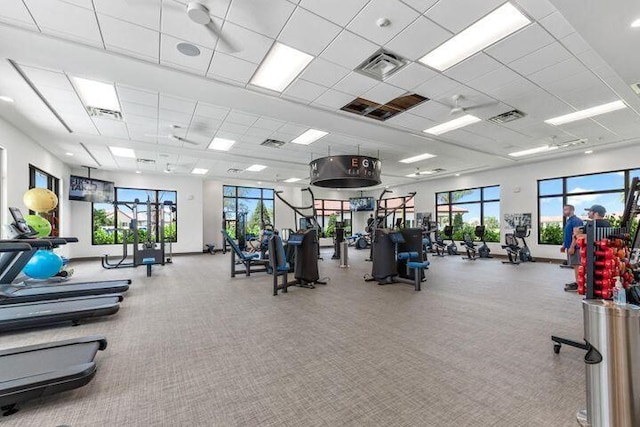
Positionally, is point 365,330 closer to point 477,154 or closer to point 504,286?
point 504,286

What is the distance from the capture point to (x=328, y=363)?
2.61 metres

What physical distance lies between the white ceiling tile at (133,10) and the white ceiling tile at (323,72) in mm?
1885

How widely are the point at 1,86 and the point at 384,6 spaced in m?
5.70

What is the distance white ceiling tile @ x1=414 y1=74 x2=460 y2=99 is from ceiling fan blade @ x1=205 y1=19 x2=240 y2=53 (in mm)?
2867

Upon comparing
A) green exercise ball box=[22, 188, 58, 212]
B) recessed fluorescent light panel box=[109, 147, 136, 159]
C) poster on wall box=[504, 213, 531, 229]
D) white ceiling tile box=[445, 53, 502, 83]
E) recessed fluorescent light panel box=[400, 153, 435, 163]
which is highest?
white ceiling tile box=[445, 53, 502, 83]

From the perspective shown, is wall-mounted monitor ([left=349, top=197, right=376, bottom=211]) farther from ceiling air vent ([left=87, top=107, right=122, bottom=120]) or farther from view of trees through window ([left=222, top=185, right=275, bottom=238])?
ceiling air vent ([left=87, top=107, right=122, bottom=120])

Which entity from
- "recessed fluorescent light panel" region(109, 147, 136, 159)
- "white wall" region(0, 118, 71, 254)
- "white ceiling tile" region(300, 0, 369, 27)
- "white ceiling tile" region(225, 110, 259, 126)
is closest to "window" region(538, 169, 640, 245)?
"white ceiling tile" region(300, 0, 369, 27)

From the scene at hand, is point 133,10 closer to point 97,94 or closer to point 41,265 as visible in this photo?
point 97,94

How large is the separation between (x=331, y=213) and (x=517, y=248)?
9882 mm

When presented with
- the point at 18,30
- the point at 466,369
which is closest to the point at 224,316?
the point at 466,369

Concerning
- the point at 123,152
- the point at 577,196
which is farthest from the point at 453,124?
the point at 123,152

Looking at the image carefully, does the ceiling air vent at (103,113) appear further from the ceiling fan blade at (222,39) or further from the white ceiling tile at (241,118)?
the ceiling fan blade at (222,39)

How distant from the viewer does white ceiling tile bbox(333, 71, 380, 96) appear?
429 centimetres

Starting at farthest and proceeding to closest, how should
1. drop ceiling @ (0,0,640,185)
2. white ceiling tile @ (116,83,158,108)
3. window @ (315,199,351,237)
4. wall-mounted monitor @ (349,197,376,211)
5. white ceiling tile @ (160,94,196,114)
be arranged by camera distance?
window @ (315,199,351,237) < wall-mounted monitor @ (349,197,376,211) < white ceiling tile @ (160,94,196,114) < white ceiling tile @ (116,83,158,108) < drop ceiling @ (0,0,640,185)
